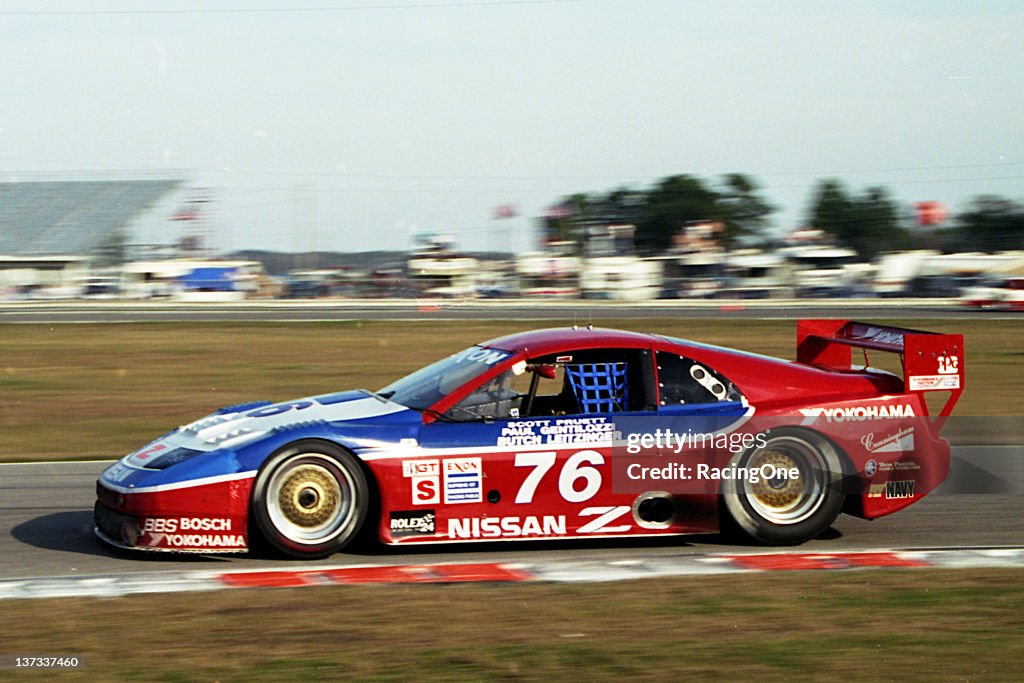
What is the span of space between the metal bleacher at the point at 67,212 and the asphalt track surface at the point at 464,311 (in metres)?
14.1

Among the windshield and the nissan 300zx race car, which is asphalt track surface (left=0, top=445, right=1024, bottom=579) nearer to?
the nissan 300zx race car

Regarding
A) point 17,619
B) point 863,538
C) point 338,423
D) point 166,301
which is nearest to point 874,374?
point 863,538

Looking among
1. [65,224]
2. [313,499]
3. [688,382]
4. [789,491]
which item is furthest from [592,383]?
[65,224]

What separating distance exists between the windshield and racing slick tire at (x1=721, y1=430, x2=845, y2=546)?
149cm

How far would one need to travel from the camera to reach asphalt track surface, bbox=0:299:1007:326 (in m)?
31.6

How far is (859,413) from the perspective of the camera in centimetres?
653

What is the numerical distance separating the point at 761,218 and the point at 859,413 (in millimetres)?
64415

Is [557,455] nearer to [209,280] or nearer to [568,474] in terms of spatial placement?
[568,474]

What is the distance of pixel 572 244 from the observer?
176 feet

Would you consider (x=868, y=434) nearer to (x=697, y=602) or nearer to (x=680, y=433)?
(x=680, y=433)

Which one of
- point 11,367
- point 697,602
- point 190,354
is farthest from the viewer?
point 190,354

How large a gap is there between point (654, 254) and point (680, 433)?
1854 inches

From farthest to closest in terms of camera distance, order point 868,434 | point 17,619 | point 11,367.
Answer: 1. point 11,367
2. point 868,434
3. point 17,619

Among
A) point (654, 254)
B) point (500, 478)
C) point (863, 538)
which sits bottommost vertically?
point (863, 538)
